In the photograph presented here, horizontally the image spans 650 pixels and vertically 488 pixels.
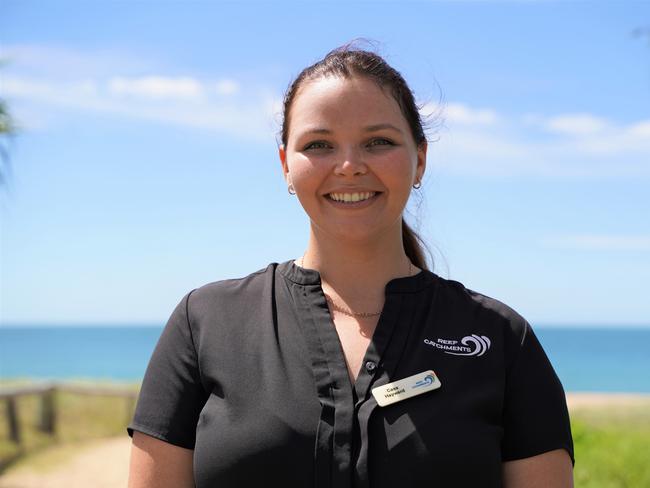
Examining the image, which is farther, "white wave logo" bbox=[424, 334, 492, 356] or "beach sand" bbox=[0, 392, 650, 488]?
"beach sand" bbox=[0, 392, 650, 488]

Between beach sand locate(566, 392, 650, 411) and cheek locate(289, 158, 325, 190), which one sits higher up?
cheek locate(289, 158, 325, 190)

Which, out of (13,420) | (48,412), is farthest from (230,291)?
(48,412)

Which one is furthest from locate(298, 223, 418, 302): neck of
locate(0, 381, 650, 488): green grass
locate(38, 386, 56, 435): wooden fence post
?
locate(38, 386, 56, 435): wooden fence post

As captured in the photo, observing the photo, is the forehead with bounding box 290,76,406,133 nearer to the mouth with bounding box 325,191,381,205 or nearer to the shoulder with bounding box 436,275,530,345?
the mouth with bounding box 325,191,381,205

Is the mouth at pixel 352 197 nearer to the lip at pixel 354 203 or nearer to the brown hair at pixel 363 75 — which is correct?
the lip at pixel 354 203

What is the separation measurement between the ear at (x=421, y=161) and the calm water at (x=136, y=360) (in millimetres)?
40163

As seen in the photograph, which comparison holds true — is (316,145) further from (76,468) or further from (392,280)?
(76,468)

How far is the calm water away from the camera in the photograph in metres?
49.3

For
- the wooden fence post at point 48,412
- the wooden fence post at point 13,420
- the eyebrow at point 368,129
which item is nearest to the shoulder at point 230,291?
the eyebrow at point 368,129

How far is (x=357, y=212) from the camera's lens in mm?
1963

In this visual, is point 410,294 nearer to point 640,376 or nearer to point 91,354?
point 640,376

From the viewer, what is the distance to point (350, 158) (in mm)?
1920

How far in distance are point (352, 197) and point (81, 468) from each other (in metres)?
7.17

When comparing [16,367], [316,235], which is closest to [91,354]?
[16,367]
